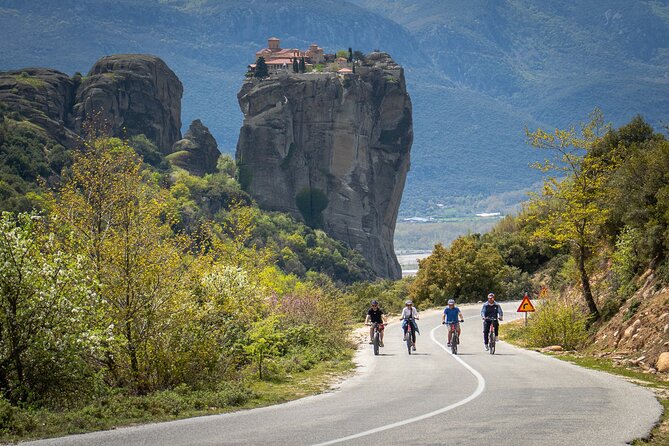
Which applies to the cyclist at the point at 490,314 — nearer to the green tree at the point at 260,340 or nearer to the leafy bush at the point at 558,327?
the leafy bush at the point at 558,327

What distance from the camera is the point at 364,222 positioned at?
181 metres

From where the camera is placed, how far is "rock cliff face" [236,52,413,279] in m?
177

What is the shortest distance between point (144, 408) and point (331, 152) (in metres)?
166

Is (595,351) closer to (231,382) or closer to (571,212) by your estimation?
(571,212)

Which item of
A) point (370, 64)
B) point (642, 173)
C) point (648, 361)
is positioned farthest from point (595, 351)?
point (370, 64)

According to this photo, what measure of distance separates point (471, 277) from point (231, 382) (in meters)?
48.0

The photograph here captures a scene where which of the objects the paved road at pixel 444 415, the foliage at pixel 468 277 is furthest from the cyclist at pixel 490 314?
the foliage at pixel 468 277

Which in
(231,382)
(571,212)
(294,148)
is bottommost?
(231,382)

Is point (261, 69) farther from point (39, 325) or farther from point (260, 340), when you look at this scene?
point (39, 325)

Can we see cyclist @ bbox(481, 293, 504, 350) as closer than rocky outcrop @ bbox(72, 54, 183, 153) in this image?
Yes

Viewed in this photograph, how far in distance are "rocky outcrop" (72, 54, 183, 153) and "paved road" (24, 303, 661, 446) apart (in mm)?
144993

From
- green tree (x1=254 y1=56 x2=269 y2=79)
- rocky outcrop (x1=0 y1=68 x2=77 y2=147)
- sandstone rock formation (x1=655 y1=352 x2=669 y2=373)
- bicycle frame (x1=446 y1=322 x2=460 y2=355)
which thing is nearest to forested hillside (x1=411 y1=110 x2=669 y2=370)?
sandstone rock formation (x1=655 y1=352 x2=669 y2=373)

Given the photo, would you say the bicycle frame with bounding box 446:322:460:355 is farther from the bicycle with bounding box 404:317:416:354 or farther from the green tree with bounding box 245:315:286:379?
the green tree with bounding box 245:315:286:379

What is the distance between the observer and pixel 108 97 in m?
167
